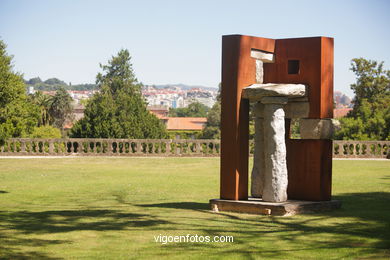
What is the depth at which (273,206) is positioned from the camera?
11875 mm

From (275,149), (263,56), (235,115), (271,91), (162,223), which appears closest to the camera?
(162,223)

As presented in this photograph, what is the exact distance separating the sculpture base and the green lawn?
0.85ft

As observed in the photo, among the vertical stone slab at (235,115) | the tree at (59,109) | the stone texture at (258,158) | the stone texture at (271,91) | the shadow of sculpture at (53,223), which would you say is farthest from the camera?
the tree at (59,109)

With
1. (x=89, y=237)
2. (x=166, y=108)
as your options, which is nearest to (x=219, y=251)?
(x=89, y=237)

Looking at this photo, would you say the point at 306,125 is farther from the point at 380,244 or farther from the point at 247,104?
the point at 380,244

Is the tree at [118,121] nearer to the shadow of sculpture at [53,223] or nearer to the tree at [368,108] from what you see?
the tree at [368,108]

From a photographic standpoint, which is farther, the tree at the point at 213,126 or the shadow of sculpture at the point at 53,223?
the tree at the point at 213,126

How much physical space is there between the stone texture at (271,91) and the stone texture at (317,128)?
684 millimetres

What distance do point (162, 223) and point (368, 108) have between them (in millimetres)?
41688

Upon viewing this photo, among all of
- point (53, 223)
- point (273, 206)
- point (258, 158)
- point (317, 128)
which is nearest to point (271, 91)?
point (317, 128)

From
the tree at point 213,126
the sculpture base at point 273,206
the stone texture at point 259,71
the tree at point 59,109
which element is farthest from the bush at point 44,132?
the sculpture base at point 273,206

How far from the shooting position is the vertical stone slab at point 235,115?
12484 millimetres

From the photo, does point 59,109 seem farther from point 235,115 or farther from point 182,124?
point 235,115

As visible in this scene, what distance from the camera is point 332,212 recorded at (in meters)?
12.5
